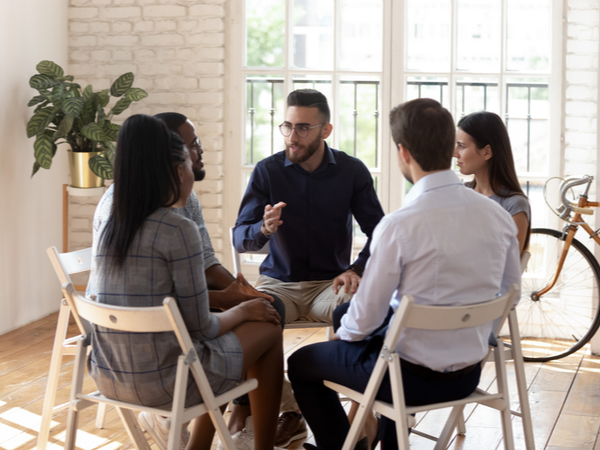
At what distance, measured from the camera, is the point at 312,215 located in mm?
2705

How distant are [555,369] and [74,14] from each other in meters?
3.75

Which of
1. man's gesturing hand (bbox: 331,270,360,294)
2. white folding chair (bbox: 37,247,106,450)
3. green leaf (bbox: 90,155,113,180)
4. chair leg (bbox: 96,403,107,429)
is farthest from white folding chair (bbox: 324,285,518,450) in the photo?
green leaf (bbox: 90,155,113,180)

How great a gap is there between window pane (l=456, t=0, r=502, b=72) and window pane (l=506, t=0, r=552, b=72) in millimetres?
78

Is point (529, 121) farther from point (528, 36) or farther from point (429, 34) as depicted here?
point (429, 34)

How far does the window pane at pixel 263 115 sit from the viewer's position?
4.24 meters

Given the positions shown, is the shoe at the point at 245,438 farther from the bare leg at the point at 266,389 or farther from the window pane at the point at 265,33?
the window pane at the point at 265,33

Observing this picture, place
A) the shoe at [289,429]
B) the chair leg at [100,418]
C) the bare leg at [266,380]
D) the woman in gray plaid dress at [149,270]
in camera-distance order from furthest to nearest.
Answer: the chair leg at [100,418] < the shoe at [289,429] < the bare leg at [266,380] < the woman in gray plaid dress at [149,270]

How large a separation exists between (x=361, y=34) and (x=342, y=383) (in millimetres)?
2806

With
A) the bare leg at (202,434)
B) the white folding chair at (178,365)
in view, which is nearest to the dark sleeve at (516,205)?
the white folding chair at (178,365)

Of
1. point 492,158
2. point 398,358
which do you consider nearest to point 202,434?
point 398,358

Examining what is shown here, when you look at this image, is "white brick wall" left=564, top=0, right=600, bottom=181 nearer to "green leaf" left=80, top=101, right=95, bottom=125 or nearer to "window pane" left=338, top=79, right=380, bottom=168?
"window pane" left=338, top=79, right=380, bottom=168

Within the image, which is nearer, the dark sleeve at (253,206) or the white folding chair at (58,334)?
the white folding chair at (58,334)

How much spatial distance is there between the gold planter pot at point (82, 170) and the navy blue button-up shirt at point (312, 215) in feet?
5.27

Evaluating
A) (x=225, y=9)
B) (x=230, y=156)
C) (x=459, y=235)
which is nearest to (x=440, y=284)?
(x=459, y=235)
